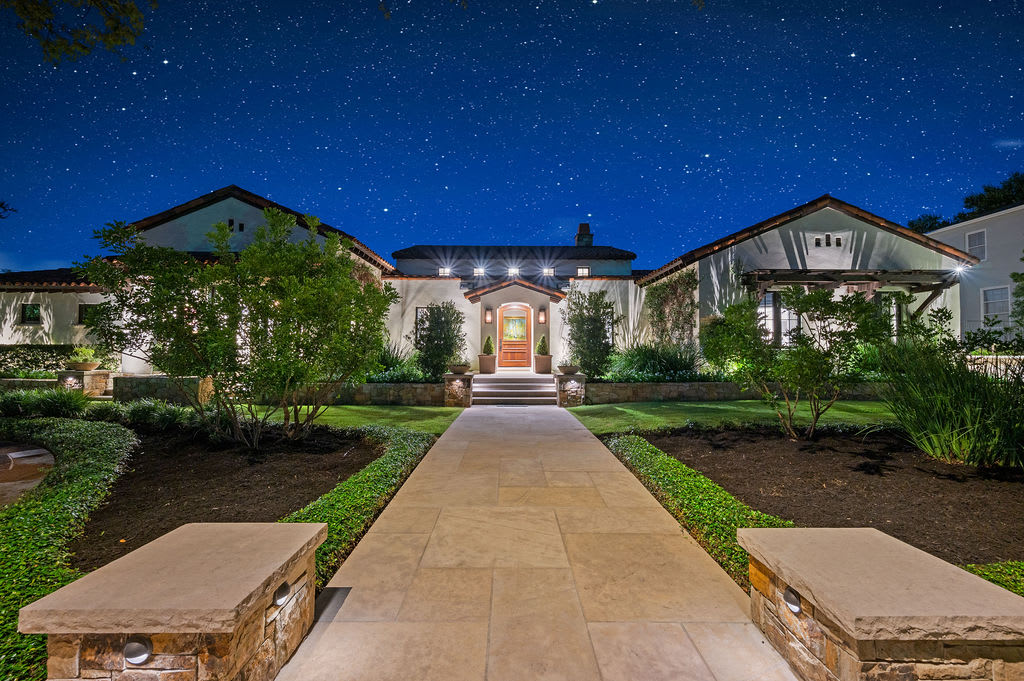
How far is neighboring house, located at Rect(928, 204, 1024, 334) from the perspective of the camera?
15602 mm

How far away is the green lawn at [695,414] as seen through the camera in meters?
7.98

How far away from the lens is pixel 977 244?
55.4 ft

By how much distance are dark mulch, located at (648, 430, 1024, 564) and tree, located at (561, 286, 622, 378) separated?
23.2ft

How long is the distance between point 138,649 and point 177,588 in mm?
201

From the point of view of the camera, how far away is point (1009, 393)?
15.3 ft

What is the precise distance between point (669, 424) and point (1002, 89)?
19.1 metres

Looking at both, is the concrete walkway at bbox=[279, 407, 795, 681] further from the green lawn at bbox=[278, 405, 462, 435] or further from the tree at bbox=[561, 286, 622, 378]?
the tree at bbox=[561, 286, 622, 378]

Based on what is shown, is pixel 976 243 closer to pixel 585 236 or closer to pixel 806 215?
pixel 806 215

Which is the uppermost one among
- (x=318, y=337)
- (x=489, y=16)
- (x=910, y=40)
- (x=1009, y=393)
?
(x=910, y=40)

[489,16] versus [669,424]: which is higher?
[489,16]

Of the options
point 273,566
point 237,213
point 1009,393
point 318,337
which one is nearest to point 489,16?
point 318,337

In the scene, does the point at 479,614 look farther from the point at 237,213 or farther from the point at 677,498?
the point at 237,213

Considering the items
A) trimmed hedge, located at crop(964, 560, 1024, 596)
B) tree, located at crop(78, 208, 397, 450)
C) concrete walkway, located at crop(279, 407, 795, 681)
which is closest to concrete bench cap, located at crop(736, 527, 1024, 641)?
concrete walkway, located at crop(279, 407, 795, 681)

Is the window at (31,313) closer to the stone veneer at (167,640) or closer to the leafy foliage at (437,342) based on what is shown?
the leafy foliage at (437,342)
